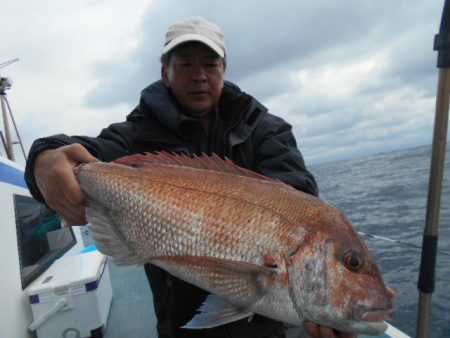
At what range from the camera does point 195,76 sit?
8.55 ft

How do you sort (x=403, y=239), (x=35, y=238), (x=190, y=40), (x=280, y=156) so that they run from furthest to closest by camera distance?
(x=403, y=239)
(x=35, y=238)
(x=190, y=40)
(x=280, y=156)

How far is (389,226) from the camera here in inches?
456

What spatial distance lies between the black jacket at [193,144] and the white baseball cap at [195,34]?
1.17ft

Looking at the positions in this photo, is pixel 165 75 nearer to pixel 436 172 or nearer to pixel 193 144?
pixel 193 144

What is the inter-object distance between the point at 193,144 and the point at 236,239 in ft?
3.57

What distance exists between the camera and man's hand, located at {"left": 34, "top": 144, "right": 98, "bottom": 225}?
198cm

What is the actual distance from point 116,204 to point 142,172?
0.78 ft

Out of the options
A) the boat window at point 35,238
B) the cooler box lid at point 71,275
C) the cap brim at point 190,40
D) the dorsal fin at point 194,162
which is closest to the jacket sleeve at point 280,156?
the dorsal fin at point 194,162

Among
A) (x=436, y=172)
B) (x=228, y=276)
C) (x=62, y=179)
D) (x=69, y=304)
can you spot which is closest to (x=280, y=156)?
(x=228, y=276)

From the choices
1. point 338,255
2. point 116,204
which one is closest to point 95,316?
point 116,204

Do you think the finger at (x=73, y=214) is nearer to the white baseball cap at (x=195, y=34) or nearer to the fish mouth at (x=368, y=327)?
the white baseball cap at (x=195, y=34)

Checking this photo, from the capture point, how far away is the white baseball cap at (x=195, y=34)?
8.38 feet

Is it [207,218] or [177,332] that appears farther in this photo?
[177,332]

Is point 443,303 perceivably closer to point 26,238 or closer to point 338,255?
point 338,255
